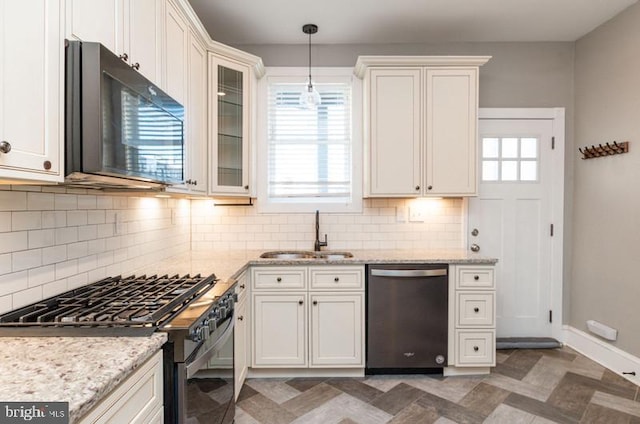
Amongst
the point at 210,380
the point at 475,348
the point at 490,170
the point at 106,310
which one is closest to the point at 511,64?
the point at 490,170

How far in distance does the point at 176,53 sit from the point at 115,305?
1474 millimetres

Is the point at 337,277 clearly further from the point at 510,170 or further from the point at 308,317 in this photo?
the point at 510,170

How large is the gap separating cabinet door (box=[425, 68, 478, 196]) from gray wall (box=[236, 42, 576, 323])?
1.63 feet

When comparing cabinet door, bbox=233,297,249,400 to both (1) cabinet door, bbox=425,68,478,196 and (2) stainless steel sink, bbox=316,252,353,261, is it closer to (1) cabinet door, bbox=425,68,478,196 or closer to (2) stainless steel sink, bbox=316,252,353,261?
(2) stainless steel sink, bbox=316,252,353,261

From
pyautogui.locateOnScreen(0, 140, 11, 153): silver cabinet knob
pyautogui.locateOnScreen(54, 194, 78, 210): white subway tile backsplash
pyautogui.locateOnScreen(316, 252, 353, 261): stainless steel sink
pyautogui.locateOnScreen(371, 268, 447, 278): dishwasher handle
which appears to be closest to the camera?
pyautogui.locateOnScreen(0, 140, 11, 153): silver cabinet knob

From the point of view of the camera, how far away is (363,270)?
259cm

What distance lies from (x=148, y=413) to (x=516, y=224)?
322 cm

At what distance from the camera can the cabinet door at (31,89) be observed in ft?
3.05

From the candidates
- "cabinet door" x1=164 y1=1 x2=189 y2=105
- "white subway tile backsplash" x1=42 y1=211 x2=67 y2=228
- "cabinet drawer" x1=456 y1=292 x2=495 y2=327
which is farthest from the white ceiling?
"cabinet drawer" x1=456 y1=292 x2=495 y2=327

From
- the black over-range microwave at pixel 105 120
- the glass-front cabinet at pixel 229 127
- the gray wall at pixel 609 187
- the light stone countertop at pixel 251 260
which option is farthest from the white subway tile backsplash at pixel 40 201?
the gray wall at pixel 609 187

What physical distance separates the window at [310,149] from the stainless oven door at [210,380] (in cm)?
153

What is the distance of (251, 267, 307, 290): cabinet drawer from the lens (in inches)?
101

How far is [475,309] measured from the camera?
8.51 feet

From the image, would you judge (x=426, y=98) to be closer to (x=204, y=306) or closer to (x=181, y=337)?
(x=204, y=306)
